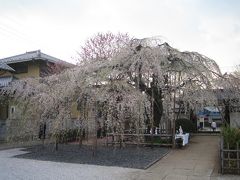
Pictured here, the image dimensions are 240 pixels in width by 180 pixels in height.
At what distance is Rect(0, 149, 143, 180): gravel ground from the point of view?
8086 millimetres

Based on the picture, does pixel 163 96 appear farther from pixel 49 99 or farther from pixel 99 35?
A: pixel 99 35

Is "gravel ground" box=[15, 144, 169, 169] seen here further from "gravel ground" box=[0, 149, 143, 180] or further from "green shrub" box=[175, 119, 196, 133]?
"green shrub" box=[175, 119, 196, 133]

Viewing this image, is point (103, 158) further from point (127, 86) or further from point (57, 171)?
point (127, 86)

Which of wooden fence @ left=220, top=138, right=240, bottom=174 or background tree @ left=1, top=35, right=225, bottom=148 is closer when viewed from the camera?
wooden fence @ left=220, top=138, right=240, bottom=174

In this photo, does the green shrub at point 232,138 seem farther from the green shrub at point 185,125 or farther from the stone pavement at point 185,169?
the green shrub at point 185,125

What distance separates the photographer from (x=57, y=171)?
890cm

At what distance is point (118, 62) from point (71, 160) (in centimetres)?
513

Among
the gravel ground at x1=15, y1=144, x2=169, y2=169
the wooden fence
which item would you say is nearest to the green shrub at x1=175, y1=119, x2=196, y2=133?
the gravel ground at x1=15, y1=144, x2=169, y2=169

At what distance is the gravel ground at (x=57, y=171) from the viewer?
809cm

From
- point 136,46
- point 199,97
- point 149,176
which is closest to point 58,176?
point 149,176

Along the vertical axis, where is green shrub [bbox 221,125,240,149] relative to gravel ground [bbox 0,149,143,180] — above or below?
above

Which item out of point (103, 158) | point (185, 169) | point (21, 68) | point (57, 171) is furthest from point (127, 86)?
point (21, 68)

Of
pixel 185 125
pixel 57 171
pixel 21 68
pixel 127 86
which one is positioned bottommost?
pixel 57 171

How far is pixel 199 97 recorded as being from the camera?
1488 cm
